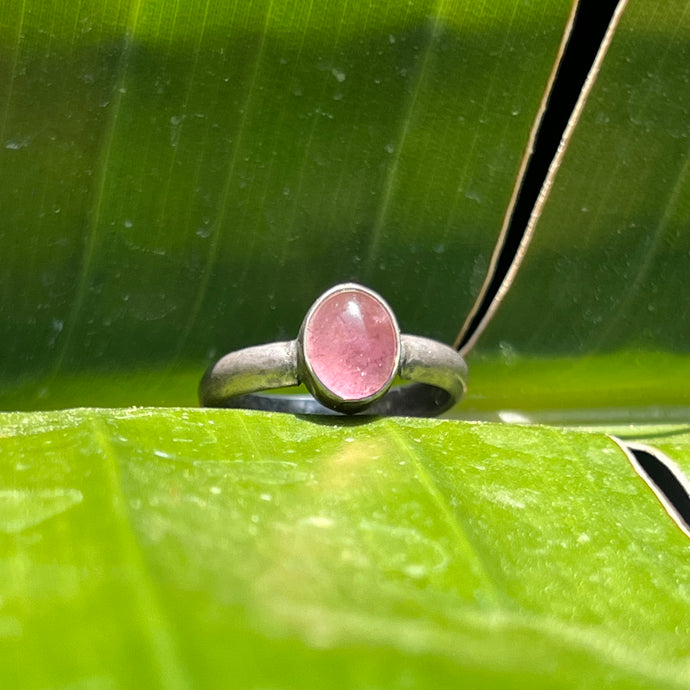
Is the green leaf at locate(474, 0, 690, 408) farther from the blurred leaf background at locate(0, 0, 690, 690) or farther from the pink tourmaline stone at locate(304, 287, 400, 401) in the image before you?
the pink tourmaline stone at locate(304, 287, 400, 401)

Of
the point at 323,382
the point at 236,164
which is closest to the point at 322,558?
the point at 323,382

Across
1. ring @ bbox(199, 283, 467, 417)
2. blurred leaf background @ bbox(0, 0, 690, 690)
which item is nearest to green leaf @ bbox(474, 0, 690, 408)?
blurred leaf background @ bbox(0, 0, 690, 690)

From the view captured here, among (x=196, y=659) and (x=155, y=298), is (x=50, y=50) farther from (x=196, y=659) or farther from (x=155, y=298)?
(x=196, y=659)

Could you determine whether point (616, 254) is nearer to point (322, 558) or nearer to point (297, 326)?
point (297, 326)

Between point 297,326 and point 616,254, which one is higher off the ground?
point 616,254

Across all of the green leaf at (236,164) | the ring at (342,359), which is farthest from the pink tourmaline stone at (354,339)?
the green leaf at (236,164)
